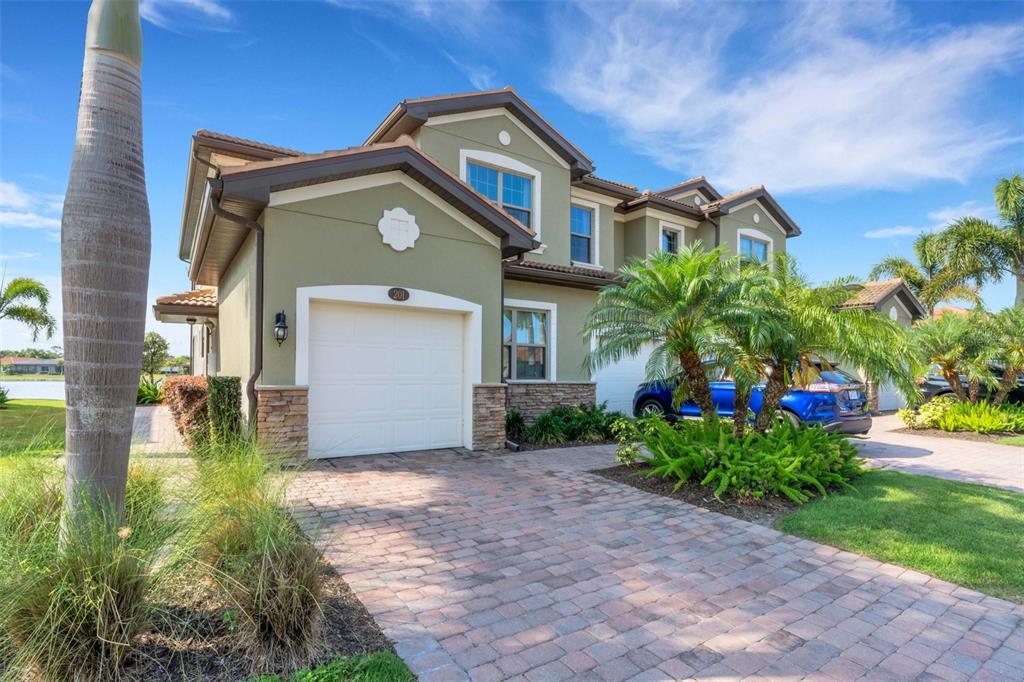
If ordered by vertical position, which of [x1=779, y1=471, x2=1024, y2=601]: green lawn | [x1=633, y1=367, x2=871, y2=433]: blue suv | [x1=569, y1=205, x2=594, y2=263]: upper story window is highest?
[x1=569, y1=205, x2=594, y2=263]: upper story window

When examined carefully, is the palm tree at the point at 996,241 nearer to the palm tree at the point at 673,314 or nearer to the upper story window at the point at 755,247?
the upper story window at the point at 755,247

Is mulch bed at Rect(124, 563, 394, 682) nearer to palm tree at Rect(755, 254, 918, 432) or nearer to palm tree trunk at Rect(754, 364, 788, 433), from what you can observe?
palm tree at Rect(755, 254, 918, 432)

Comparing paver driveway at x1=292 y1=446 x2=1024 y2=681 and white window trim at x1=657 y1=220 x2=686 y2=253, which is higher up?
white window trim at x1=657 y1=220 x2=686 y2=253

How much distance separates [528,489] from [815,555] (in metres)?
3.47

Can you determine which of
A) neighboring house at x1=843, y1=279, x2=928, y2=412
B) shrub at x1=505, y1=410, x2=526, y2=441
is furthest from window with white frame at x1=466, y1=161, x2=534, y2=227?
neighboring house at x1=843, y1=279, x2=928, y2=412

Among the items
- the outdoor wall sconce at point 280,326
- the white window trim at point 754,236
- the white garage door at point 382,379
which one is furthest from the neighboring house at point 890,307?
the outdoor wall sconce at point 280,326

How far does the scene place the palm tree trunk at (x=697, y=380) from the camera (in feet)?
25.7

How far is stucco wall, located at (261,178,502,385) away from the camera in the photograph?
7.66 meters

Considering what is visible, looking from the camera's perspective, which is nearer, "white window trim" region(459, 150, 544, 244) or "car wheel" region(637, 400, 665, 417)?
"white window trim" region(459, 150, 544, 244)

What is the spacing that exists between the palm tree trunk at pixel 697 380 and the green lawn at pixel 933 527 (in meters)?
2.04

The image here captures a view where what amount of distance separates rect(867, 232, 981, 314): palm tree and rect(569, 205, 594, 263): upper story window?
595 inches

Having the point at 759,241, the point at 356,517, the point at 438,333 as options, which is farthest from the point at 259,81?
the point at 759,241

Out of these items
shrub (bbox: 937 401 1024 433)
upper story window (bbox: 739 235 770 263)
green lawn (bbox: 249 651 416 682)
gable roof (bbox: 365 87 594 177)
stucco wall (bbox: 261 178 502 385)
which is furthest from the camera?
upper story window (bbox: 739 235 770 263)

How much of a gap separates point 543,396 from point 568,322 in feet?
7.00
